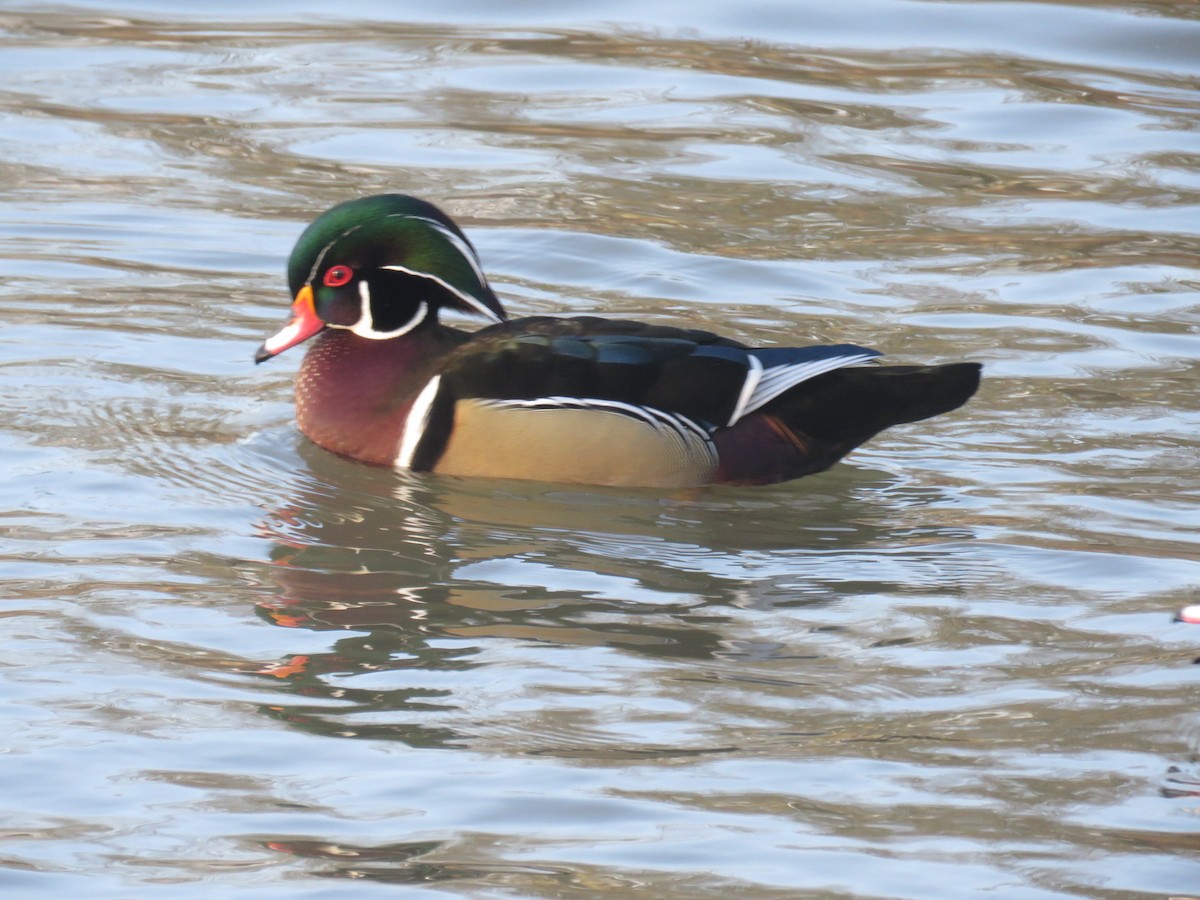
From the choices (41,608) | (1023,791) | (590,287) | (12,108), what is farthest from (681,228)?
(1023,791)

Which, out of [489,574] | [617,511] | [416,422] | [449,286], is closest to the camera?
[489,574]

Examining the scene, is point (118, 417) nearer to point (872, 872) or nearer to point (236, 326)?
point (236, 326)

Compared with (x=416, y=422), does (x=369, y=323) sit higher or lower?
higher

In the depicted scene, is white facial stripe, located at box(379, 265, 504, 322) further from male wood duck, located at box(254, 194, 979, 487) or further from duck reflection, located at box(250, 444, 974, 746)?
duck reflection, located at box(250, 444, 974, 746)

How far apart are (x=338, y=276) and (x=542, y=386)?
950 millimetres

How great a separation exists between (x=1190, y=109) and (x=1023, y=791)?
7741 mm

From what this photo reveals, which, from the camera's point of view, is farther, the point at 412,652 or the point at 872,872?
the point at 412,652

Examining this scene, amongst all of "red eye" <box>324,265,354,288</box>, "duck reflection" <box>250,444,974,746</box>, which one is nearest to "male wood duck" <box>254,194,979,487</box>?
"red eye" <box>324,265,354,288</box>

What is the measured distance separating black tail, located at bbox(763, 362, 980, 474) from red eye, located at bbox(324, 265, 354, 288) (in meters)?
1.51

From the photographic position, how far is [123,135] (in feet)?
34.0

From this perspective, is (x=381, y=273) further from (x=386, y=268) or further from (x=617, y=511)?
(x=617, y=511)

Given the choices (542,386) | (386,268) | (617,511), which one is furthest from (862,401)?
(386,268)

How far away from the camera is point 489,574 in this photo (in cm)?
570

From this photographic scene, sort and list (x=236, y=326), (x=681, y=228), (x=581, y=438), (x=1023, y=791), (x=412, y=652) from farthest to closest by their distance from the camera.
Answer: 1. (x=681, y=228)
2. (x=236, y=326)
3. (x=581, y=438)
4. (x=412, y=652)
5. (x=1023, y=791)
